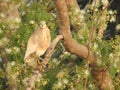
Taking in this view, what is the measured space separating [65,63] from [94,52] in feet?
1.89

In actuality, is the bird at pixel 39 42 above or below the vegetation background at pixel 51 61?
above

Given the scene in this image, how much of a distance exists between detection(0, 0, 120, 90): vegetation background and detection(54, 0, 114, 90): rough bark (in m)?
Answer: 0.08

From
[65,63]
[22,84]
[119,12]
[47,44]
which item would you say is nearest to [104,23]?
[65,63]

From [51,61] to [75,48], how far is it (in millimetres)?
923

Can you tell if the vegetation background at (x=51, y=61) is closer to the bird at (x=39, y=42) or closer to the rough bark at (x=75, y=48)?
the rough bark at (x=75, y=48)

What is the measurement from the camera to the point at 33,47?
4.19 meters

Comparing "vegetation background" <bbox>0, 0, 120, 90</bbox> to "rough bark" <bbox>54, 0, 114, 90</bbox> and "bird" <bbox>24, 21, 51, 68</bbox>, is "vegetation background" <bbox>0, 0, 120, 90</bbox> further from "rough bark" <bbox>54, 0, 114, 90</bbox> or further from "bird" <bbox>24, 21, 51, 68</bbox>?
"bird" <bbox>24, 21, 51, 68</bbox>

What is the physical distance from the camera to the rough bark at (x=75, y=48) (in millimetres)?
4352

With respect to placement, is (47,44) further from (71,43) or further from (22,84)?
(22,84)

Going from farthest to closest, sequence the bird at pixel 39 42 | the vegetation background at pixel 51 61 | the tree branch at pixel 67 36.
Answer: the vegetation background at pixel 51 61 → the tree branch at pixel 67 36 → the bird at pixel 39 42

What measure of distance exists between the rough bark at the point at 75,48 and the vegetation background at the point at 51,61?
0.27 ft

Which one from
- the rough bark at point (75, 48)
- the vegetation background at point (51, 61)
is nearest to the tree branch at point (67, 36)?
the rough bark at point (75, 48)

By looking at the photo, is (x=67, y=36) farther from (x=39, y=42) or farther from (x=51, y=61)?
(x=51, y=61)

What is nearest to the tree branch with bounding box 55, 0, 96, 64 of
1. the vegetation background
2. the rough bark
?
the rough bark
